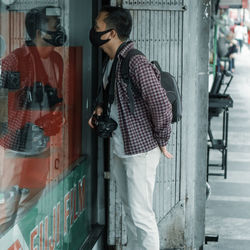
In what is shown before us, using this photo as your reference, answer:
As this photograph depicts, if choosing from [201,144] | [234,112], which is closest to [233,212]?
[201,144]

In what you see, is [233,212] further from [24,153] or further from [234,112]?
[234,112]

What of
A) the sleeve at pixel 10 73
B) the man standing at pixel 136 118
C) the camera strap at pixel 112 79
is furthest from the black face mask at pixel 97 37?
the sleeve at pixel 10 73

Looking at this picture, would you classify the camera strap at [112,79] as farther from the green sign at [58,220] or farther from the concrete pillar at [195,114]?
the concrete pillar at [195,114]

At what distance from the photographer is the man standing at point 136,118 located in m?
3.85

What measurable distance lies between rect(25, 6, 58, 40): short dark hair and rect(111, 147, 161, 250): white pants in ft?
3.41

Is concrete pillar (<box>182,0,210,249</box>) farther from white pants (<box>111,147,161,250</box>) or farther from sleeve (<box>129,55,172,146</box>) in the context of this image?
sleeve (<box>129,55,172,146</box>)

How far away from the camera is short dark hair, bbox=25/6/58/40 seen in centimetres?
326

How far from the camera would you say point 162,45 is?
491 centimetres

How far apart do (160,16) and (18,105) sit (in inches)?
78.0

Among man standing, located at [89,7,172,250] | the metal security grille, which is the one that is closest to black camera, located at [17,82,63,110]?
man standing, located at [89,7,172,250]

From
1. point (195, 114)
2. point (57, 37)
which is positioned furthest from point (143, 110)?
point (195, 114)

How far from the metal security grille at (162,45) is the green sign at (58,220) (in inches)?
14.4

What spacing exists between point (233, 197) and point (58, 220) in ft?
12.3

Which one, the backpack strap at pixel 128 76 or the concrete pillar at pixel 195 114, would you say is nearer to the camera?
the backpack strap at pixel 128 76
